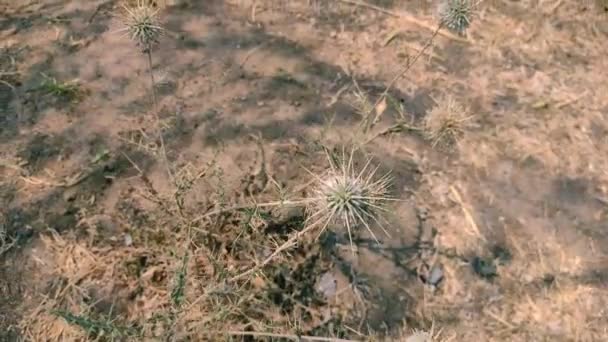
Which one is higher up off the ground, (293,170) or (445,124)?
(445,124)

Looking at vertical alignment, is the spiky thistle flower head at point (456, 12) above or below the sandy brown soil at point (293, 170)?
above

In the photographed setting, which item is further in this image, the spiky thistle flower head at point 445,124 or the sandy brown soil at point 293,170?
the spiky thistle flower head at point 445,124

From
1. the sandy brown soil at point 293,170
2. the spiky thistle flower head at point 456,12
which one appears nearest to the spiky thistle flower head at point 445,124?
the sandy brown soil at point 293,170

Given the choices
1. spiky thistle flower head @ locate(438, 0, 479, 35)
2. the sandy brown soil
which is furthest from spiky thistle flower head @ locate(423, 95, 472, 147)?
spiky thistle flower head @ locate(438, 0, 479, 35)

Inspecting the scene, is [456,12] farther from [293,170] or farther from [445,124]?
[293,170]

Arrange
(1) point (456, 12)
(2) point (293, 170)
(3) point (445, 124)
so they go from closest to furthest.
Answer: (1) point (456, 12), (3) point (445, 124), (2) point (293, 170)

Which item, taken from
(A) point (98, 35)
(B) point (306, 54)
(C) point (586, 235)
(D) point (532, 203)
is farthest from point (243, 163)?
(C) point (586, 235)

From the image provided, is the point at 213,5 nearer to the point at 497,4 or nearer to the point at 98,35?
the point at 98,35

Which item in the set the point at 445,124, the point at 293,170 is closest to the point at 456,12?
the point at 445,124

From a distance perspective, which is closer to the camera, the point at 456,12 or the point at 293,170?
the point at 456,12

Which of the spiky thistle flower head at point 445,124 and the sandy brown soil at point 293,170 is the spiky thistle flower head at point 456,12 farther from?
the sandy brown soil at point 293,170
